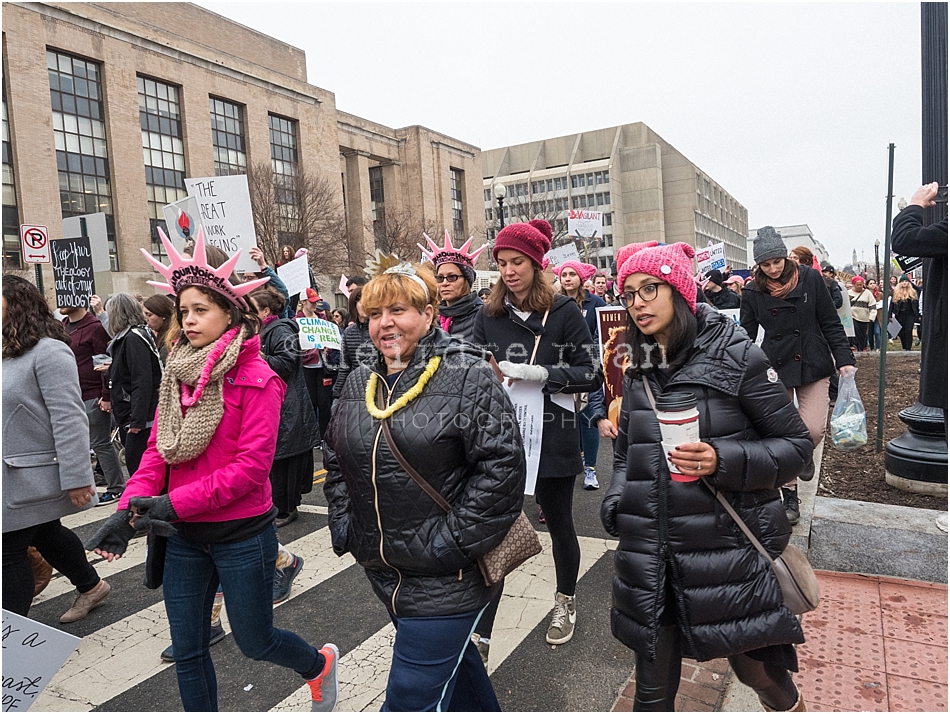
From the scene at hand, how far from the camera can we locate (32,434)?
3.37 metres

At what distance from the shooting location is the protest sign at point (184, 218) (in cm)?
675

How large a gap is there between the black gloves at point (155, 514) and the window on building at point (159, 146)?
39.5 meters

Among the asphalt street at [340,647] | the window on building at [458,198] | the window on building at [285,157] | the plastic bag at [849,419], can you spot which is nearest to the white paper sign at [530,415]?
the asphalt street at [340,647]

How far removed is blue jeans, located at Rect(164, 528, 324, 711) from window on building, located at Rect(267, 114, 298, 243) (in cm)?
4009

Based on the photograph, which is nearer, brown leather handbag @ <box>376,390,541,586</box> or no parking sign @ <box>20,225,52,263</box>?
brown leather handbag @ <box>376,390,541,586</box>

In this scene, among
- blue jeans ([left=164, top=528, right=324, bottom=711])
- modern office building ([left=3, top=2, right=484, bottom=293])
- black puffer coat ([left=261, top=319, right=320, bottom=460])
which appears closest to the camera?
blue jeans ([left=164, top=528, right=324, bottom=711])

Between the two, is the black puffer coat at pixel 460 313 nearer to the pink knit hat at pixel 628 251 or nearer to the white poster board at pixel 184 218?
the pink knit hat at pixel 628 251

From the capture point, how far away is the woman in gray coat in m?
3.32

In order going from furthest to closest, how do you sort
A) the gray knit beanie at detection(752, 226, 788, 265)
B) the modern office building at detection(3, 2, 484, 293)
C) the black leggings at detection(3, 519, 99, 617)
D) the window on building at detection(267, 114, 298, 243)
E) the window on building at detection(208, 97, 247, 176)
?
the window on building at detection(208, 97, 247, 176)
the window on building at detection(267, 114, 298, 243)
the modern office building at detection(3, 2, 484, 293)
the gray knit beanie at detection(752, 226, 788, 265)
the black leggings at detection(3, 519, 99, 617)

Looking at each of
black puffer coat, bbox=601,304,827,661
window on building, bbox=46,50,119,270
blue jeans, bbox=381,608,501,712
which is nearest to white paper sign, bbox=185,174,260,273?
blue jeans, bbox=381,608,501,712

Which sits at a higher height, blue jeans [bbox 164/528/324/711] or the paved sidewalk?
blue jeans [bbox 164/528/324/711]

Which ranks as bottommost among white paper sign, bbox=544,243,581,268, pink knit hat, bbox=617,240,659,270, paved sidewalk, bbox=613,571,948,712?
paved sidewalk, bbox=613,571,948,712

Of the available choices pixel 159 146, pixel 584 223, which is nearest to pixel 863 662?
pixel 584 223

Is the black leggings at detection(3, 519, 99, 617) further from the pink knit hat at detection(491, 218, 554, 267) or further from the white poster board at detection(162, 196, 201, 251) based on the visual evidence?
the white poster board at detection(162, 196, 201, 251)
